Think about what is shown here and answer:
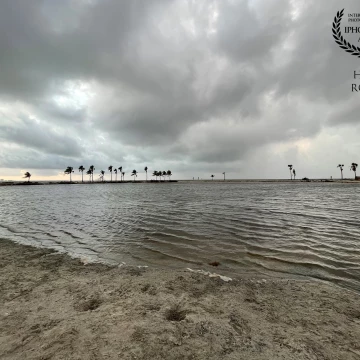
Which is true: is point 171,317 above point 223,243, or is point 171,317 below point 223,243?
above

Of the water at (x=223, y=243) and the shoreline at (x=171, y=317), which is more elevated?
the shoreline at (x=171, y=317)

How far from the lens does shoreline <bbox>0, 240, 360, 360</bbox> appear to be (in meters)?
3.96

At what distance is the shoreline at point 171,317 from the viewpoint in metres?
3.96

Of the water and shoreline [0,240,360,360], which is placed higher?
shoreline [0,240,360,360]

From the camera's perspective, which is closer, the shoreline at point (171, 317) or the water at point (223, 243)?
the shoreline at point (171, 317)

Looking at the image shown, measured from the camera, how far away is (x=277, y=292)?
641cm

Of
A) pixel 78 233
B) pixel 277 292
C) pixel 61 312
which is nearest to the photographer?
pixel 61 312

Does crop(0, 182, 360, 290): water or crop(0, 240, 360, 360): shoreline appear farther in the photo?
crop(0, 182, 360, 290): water

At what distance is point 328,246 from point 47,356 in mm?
12390

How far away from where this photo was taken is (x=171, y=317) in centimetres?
509

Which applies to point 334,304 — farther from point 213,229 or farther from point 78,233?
point 78,233

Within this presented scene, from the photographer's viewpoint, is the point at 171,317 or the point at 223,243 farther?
the point at 223,243

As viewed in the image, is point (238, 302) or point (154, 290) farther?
point (154, 290)

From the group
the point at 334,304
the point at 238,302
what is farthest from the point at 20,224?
the point at 334,304
